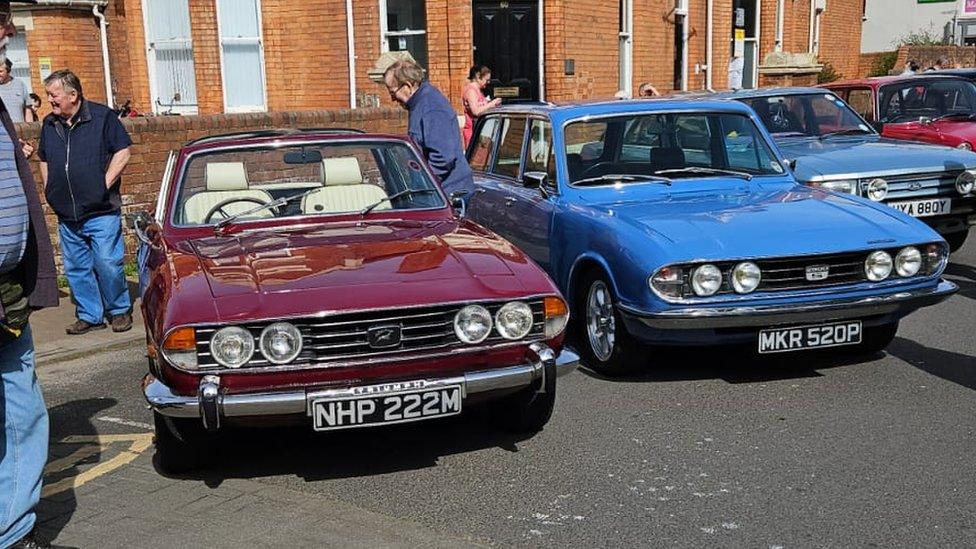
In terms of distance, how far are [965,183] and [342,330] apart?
6793mm

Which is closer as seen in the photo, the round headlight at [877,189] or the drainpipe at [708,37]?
the round headlight at [877,189]

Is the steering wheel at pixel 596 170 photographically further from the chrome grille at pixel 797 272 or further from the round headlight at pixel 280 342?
the round headlight at pixel 280 342

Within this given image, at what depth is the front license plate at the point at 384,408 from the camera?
14.6 feet

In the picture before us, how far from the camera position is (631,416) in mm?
5664

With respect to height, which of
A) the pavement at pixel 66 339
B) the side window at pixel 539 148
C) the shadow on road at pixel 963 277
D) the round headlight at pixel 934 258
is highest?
the side window at pixel 539 148

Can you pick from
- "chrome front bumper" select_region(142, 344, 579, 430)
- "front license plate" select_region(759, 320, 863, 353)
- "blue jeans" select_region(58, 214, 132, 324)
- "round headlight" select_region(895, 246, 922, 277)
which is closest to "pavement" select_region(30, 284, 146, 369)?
"blue jeans" select_region(58, 214, 132, 324)

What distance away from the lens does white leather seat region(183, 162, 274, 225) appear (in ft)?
19.6

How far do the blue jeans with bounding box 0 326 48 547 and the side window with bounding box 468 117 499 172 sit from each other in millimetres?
5175

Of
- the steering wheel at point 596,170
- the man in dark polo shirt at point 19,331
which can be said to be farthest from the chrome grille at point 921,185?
the man in dark polo shirt at point 19,331

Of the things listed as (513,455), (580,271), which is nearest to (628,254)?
(580,271)

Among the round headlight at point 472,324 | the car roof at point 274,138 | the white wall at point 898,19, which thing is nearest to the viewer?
the round headlight at point 472,324

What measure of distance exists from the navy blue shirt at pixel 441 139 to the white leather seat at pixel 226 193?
70.7 inches

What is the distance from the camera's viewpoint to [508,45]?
16156 mm

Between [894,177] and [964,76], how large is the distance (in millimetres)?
5157
